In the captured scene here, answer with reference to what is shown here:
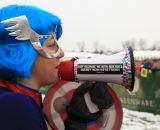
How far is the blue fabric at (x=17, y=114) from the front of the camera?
5.07 feet

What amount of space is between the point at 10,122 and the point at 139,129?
815cm

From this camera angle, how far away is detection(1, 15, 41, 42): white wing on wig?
184 cm

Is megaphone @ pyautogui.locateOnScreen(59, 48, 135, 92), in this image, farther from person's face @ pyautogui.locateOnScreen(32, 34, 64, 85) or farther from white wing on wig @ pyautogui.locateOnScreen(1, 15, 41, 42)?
white wing on wig @ pyautogui.locateOnScreen(1, 15, 41, 42)

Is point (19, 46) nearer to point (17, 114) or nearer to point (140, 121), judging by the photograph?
point (17, 114)

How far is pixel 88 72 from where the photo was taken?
2.27 m

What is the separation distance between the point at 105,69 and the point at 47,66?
17.0 inches

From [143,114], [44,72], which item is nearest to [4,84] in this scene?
[44,72]

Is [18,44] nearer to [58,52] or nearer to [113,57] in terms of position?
[58,52]

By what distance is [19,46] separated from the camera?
1.82m

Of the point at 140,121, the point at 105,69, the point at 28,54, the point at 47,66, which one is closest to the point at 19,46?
the point at 28,54

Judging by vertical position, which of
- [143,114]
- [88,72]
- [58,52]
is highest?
Answer: [58,52]

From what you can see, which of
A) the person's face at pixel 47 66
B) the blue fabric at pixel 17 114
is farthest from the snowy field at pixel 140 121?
the blue fabric at pixel 17 114

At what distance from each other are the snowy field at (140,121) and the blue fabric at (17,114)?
312 inches

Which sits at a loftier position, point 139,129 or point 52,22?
point 52,22
